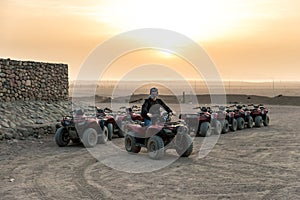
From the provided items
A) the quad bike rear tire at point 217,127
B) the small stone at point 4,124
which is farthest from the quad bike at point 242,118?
the small stone at point 4,124

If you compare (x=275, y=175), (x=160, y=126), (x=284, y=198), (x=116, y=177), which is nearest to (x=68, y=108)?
(x=160, y=126)

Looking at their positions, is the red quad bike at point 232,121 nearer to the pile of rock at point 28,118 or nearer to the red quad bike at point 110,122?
the red quad bike at point 110,122

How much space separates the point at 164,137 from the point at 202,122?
5.60 meters

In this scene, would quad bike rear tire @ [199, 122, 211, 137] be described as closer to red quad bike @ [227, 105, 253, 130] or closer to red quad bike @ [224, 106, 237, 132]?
red quad bike @ [224, 106, 237, 132]

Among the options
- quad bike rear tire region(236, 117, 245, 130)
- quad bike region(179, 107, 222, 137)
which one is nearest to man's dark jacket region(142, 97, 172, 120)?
quad bike region(179, 107, 222, 137)

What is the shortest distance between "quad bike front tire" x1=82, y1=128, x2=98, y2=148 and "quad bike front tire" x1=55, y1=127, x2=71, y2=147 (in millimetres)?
939

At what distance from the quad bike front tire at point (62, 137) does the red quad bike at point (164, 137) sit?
11.4 ft

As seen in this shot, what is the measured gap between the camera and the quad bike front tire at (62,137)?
47.2 ft

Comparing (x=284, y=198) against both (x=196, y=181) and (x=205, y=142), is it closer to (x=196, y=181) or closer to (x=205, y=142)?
(x=196, y=181)

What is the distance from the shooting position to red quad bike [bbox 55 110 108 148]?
46.3ft

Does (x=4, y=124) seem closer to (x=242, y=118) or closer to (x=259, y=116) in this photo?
(x=242, y=118)

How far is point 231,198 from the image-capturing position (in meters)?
7.67

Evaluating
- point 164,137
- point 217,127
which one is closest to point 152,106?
point 164,137

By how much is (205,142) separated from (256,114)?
6.97m
